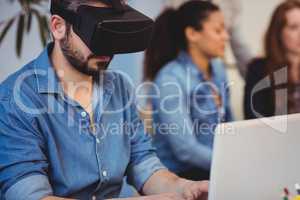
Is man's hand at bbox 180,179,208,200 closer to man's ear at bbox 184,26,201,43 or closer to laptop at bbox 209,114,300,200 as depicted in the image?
laptop at bbox 209,114,300,200

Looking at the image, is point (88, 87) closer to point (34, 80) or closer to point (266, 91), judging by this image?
point (34, 80)

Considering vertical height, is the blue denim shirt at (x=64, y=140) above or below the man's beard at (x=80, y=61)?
below

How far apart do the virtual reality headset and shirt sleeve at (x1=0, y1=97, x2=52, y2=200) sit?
46 cm

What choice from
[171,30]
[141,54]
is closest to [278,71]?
[171,30]

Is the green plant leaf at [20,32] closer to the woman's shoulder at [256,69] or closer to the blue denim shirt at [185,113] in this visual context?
the blue denim shirt at [185,113]

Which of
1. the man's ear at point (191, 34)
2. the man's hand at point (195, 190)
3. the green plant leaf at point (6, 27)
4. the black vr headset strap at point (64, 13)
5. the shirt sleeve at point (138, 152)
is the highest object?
the black vr headset strap at point (64, 13)

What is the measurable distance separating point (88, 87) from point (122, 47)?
0.25 meters

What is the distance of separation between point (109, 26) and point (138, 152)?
62 centimetres

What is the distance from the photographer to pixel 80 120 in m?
2.30

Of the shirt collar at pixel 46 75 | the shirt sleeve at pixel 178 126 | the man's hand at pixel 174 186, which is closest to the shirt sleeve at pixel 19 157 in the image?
the shirt collar at pixel 46 75

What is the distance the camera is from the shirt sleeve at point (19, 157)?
7.11 feet

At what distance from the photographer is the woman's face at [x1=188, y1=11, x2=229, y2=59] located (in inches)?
100

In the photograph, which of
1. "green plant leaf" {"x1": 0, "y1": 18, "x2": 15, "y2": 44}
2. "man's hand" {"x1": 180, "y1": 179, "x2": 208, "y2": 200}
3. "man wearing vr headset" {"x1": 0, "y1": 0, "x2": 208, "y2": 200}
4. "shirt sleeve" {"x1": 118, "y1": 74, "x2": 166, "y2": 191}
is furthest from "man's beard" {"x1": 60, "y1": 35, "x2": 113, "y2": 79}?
"man's hand" {"x1": 180, "y1": 179, "x2": 208, "y2": 200}

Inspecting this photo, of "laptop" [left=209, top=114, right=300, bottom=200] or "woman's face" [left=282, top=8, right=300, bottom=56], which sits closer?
"laptop" [left=209, top=114, right=300, bottom=200]
